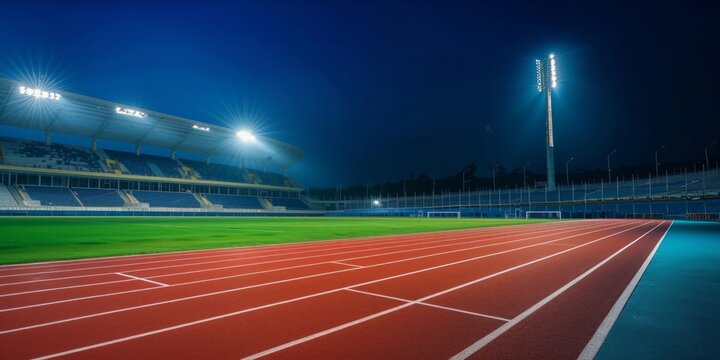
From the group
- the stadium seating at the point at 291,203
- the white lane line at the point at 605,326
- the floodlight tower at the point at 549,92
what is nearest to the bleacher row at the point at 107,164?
the stadium seating at the point at 291,203

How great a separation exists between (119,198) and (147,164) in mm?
8691

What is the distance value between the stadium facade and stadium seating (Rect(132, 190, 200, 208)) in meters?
0.13

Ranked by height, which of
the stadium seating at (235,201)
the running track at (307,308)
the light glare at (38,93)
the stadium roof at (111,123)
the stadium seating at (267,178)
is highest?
the light glare at (38,93)

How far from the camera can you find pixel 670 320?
13.3ft

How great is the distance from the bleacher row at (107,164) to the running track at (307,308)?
49.2 metres

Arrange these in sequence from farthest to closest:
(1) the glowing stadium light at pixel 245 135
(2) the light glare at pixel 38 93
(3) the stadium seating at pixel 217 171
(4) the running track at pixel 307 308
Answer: (3) the stadium seating at pixel 217 171 < (1) the glowing stadium light at pixel 245 135 < (2) the light glare at pixel 38 93 < (4) the running track at pixel 307 308

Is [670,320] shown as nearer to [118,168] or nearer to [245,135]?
[118,168]

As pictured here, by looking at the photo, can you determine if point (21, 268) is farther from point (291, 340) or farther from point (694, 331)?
point (694, 331)

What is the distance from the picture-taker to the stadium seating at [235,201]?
59862 millimetres

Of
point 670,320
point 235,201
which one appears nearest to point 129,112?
point 235,201

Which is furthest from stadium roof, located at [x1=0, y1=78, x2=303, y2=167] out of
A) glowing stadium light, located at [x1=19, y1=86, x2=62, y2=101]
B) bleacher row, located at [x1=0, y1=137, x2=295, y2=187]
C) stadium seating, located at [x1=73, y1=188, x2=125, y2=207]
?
stadium seating, located at [x1=73, y1=188, x2=125, y2=207]

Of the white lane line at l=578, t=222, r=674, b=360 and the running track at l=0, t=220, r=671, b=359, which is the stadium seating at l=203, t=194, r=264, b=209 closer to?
the running track at l=0, t=220, r=671, b=359

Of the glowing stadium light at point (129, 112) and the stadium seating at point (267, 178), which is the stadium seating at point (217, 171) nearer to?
the stadium seating at point (267, 178)

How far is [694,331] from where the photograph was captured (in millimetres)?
3697
